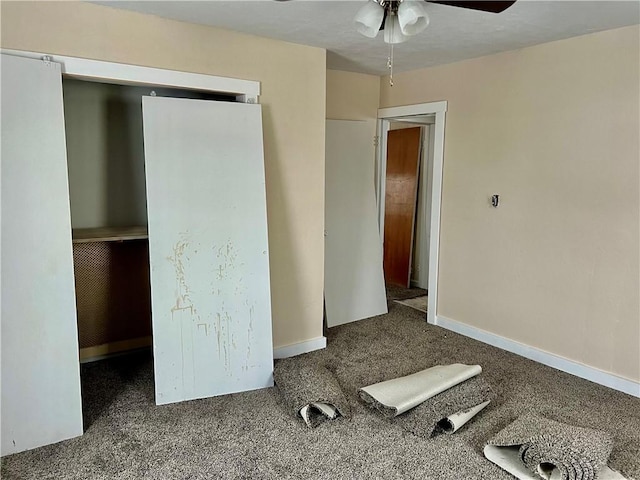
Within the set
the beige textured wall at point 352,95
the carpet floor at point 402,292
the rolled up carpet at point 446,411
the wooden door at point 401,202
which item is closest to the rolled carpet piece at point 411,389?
the rolled up carpet at point 446,411

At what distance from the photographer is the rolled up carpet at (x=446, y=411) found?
2.59 m

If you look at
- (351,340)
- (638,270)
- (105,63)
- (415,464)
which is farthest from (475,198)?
(105,63)

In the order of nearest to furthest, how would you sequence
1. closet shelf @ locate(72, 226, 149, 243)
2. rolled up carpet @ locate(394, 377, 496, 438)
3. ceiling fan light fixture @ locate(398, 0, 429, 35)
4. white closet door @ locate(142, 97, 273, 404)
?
ceiling fan light fixture @ locate(398, 0, 429, 35) → rolled up carpet @ locate(394, 377, 496, 438) → white closet door @ locate(142, 97, 273, 404) → closet shelf @ locate(72, 226, 149, 243)

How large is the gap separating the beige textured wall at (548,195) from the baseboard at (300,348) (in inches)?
50.7

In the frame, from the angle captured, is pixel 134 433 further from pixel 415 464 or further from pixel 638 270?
pixel 638 270

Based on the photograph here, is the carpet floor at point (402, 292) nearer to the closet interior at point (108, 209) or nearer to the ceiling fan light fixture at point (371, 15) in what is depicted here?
the closet interior at point (108, 209)

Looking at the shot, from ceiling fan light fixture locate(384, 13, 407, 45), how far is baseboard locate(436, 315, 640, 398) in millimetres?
2586

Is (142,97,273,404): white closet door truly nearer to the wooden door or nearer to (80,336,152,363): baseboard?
(80,336,152,363): baseboard

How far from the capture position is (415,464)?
7.67 feet

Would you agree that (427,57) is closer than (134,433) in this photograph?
No

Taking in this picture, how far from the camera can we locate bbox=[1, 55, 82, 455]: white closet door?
2.35m

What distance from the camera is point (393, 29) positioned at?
7.73 feet

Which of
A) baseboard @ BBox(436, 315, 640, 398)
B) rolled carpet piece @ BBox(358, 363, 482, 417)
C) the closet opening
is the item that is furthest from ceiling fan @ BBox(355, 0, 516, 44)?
baseboard @ BBox(436, 315, 640, 398)

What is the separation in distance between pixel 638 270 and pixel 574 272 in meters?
0.41
